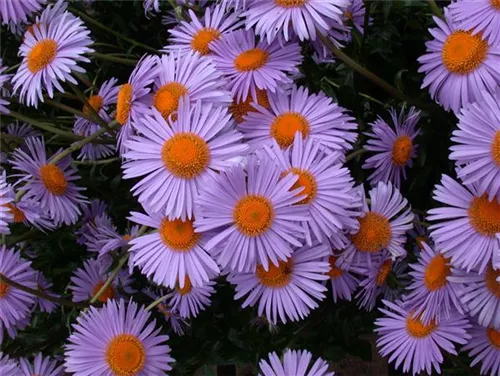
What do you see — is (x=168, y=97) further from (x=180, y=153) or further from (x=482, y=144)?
(x=482, y=144)

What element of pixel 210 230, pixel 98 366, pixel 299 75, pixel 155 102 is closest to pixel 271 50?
pixel 299 75

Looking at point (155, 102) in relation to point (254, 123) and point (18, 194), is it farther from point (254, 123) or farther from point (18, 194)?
point (18, 194)

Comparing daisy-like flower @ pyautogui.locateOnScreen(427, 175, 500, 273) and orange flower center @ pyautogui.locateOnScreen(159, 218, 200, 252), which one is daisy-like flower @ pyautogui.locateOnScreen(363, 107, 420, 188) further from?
orange flower center @ pyautogui.locateOnScreen(159, 218, 200, 252)

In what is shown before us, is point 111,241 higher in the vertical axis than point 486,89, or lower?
lower

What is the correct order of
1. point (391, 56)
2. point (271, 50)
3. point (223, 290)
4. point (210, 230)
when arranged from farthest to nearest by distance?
1. point (223, 290)
2. point (391, 56)
3. point (271, 50)
4. point (210, 230)

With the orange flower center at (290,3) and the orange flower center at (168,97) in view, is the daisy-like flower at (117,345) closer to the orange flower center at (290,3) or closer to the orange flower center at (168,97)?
the orange flower center at (168,97)

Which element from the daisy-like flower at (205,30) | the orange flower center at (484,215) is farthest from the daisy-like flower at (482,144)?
the daisy-like flower at (205,30)

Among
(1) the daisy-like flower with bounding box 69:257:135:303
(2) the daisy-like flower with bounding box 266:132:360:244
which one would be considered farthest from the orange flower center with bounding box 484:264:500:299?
(1) the daisy-like flower with bounding box 69:257:135:303
